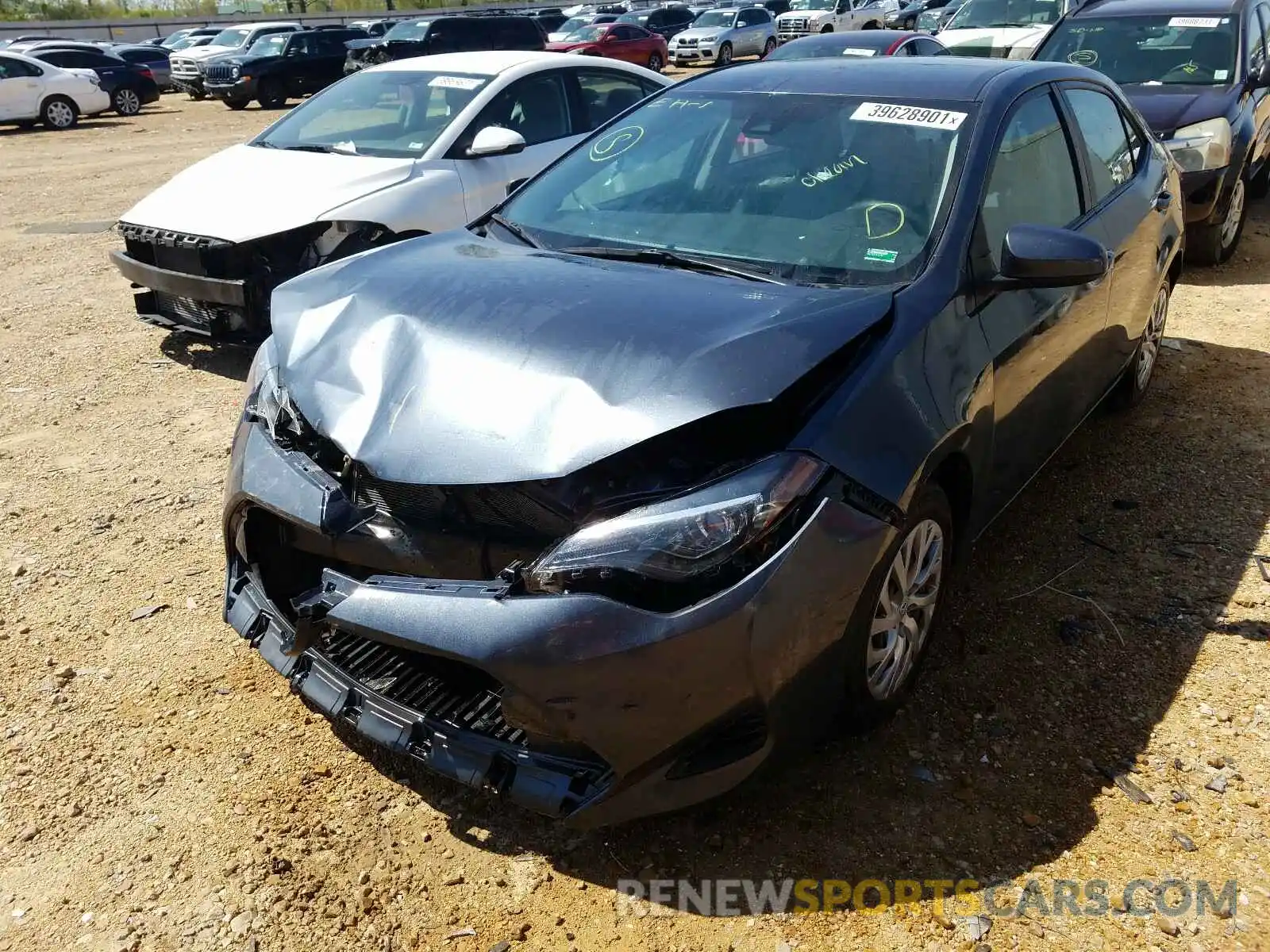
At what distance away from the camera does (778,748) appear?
2367 millimetres

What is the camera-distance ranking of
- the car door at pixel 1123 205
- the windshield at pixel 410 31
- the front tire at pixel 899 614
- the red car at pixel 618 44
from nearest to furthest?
the front tire at pixel 899 614
the car door at pixel 1123 205
the windshield at pixel 410 31
the red car at pixel 618 44

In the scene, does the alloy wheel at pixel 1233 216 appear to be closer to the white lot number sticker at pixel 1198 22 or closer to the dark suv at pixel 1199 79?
the dark suv at pixel 1199 79

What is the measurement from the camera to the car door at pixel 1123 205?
13.1ft

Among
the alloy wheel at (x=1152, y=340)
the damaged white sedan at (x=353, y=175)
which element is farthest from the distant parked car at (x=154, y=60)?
the alloy wheel at (x=1152, y=340)

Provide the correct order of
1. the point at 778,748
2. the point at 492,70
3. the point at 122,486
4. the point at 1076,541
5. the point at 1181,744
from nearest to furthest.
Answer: the point at 778,748 → the point at 1181,744 → the point at 1076,541 → the point at 122,486 → the point at 492,70

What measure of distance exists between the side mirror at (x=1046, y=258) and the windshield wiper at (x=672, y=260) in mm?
696

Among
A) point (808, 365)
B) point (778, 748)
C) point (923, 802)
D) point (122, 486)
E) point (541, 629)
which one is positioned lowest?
point (122, 486)

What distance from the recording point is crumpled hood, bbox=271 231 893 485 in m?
2.34

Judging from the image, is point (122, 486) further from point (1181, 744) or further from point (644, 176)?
point (1181, 744)

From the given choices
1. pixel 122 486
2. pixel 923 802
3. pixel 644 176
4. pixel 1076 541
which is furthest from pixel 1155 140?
pixel 122 486

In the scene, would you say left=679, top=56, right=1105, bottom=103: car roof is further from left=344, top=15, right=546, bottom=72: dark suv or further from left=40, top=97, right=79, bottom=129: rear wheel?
left=40, top=97, right=79, bottom=129: rear wheel

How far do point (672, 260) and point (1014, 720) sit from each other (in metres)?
1.72

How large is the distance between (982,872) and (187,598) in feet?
9.15

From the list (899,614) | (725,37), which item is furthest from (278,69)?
(899,614)
